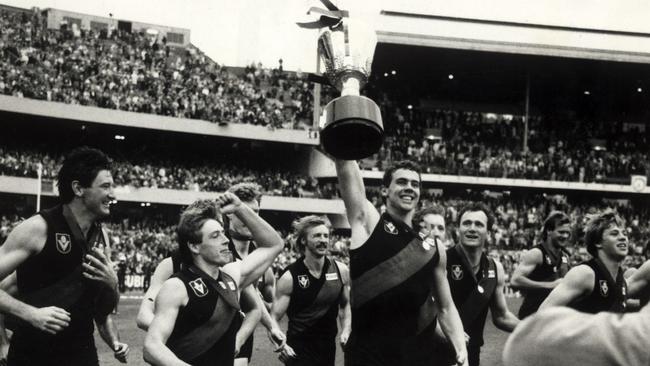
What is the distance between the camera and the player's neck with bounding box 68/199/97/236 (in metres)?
5.47

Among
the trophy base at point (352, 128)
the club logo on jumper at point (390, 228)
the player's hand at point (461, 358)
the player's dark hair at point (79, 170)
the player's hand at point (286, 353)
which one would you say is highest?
the trophy base at point (352, 128)

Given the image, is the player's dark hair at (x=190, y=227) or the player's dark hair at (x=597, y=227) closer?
the player's dark hair at (x=190, y=227)

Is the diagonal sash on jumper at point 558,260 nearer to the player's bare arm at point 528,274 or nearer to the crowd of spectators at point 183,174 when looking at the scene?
the player's bare arm at point 528,274

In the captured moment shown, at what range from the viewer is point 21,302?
196 inches

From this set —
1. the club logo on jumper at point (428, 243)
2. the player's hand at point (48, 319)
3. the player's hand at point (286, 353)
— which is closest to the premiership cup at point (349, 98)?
the club logo on jumper at point (428, 243)

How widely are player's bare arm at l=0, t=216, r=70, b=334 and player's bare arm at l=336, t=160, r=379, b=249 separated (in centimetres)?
194

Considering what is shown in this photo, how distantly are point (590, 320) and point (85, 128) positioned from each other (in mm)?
42436

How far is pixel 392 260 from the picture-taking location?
545 centimetres

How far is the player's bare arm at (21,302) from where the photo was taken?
489cm

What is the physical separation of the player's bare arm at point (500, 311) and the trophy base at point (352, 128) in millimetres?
3927

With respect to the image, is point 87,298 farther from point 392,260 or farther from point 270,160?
point 270,160

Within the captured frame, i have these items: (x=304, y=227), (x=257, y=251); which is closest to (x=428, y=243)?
(x=257, y=251)

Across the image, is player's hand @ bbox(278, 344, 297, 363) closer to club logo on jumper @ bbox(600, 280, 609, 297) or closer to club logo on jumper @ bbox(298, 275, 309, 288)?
A: club logo on jumper @ bbox(298, 275, 309, 288)

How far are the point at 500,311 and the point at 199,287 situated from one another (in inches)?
147
